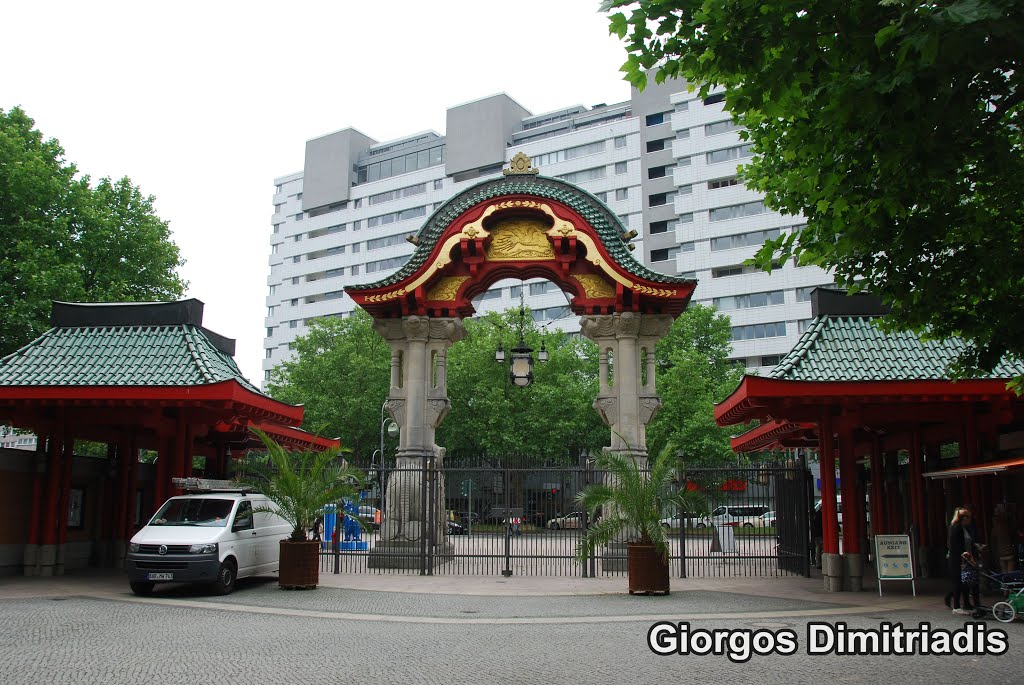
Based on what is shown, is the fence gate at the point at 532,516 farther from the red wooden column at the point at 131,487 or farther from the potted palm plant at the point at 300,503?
the red wooden column at the point at 131,487

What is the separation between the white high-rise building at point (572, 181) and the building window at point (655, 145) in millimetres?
104

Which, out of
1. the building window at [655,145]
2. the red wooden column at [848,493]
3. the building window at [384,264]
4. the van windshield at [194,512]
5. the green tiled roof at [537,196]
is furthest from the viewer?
the building window at [384,264]

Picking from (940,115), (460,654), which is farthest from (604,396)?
(940,115)

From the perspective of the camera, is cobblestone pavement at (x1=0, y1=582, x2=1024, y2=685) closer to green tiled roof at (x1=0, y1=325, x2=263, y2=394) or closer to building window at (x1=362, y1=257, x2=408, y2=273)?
green tiled roof at (x1=0, y1=325, x2=263, y2=394)

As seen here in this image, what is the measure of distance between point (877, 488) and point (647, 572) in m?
9.27

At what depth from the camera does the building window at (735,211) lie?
2695 inches

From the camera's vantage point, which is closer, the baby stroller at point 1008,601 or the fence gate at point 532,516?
the baby stroller at point 1008,601

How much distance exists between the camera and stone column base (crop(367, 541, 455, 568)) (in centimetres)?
2119

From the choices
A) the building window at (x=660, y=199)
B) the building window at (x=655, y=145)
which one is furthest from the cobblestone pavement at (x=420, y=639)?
the building window at (x=655, y=145)

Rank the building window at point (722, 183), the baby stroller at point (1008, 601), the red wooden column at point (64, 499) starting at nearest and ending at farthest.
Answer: the baby stroller at point (1008, 601) < the red wooden column at point (64, 499) < the building window at point (722, 183)

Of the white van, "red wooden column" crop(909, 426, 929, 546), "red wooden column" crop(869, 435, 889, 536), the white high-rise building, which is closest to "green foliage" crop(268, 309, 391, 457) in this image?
the white high-rise building

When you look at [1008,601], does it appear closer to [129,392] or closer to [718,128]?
[129,392]

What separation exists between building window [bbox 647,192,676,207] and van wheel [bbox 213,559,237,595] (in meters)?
65.4

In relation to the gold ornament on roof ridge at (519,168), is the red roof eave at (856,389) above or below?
below
